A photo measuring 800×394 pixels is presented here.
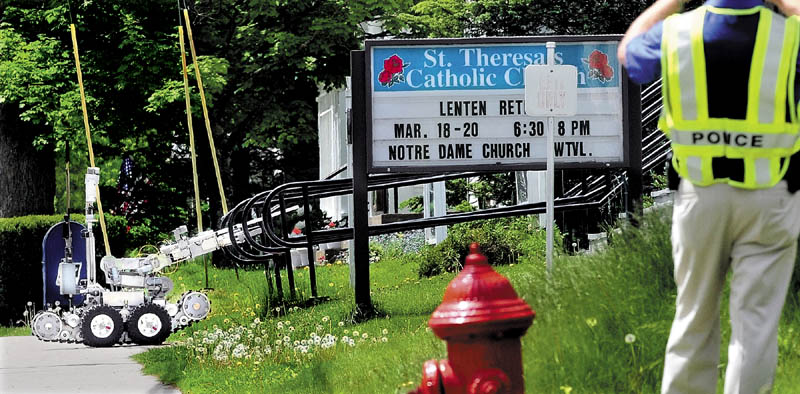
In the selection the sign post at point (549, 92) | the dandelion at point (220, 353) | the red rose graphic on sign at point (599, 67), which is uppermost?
the red rose graphic on sign at point (599, 67)

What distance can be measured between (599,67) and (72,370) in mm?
5448

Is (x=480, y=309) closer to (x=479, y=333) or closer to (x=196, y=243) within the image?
(x=479, y=333)

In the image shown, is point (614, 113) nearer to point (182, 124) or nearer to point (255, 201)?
point (255, 201)

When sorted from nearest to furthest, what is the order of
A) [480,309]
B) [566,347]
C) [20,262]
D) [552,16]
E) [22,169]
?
[480,309]
[566,347]
[20,262]
[552,16]
[22,169]

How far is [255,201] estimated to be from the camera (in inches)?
637

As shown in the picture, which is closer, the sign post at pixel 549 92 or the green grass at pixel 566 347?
the green grass at pixel 566 347

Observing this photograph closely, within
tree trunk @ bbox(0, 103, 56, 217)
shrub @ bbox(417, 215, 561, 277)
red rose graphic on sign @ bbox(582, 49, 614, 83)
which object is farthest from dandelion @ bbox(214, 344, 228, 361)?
tree trunk @ bbox(0, 103, 56, 217)

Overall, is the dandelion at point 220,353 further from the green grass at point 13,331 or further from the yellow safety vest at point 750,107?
the green grass at point 13,331

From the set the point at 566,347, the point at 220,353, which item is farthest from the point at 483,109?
the point at 566,347

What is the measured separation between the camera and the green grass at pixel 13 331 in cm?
1988

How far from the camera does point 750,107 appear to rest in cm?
480

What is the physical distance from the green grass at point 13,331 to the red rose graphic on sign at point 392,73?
28.8 ft

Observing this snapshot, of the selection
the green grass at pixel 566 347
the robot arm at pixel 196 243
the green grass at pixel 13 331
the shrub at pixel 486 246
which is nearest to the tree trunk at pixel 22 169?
the green grass at pixel 13 331

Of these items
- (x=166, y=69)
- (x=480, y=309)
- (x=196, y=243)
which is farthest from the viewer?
(x=166, y=69)
